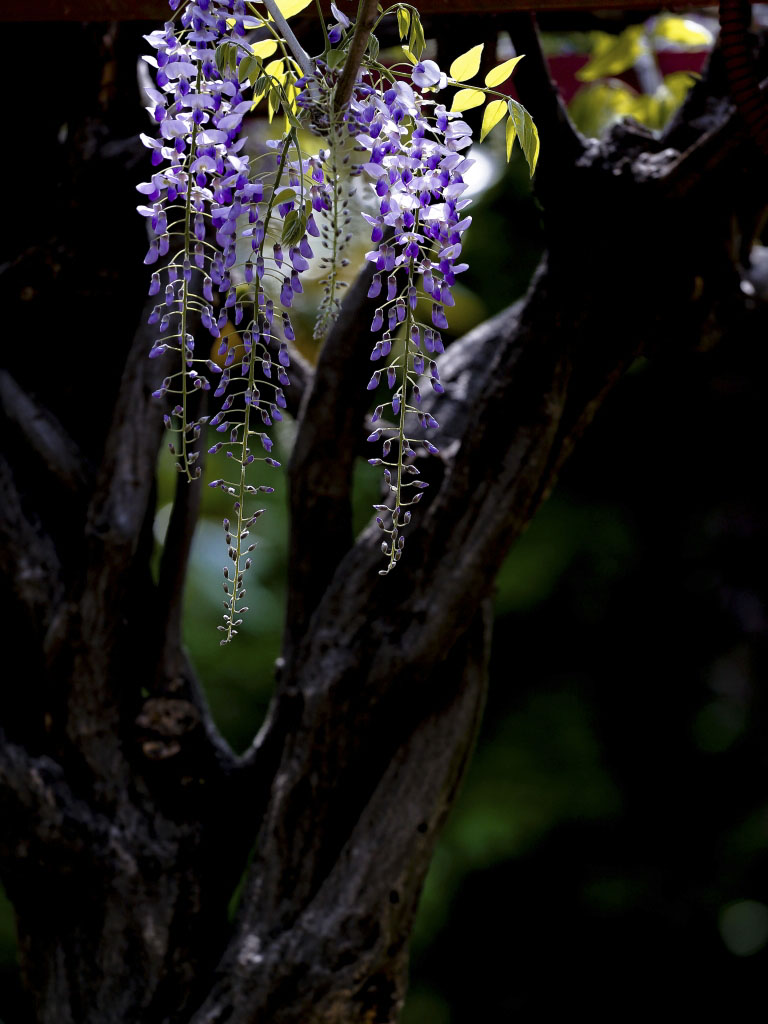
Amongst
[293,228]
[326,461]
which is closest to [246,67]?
[293,228]

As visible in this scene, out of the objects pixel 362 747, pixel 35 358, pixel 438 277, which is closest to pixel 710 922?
pixel 362 747

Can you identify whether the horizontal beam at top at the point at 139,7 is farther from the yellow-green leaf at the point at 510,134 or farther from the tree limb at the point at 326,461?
the tree limb at the point at 326,461

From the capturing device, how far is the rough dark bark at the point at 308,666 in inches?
53.2

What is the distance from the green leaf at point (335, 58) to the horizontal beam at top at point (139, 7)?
23 centimetres

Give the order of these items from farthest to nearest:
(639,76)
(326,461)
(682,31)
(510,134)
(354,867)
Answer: (639,76), (682,31), (326,461), (354,867), (510,134)

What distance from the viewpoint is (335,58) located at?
861 millimetres

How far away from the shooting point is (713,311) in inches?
58.5

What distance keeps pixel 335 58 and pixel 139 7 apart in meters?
0.34

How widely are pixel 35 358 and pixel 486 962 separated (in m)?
3.21

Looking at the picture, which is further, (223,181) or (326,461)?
(326,461)

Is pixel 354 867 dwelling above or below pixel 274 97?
below

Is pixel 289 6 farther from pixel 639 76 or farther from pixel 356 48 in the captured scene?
pixel 639 76

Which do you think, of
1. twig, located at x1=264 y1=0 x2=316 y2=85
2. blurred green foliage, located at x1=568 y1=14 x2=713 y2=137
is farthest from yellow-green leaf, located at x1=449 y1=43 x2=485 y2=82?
blurred green foliage, located at x1=568 y1=14 x2=713 y2=137

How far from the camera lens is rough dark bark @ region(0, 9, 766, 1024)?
1353mm
